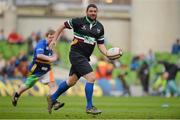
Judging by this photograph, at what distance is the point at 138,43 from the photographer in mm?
38000

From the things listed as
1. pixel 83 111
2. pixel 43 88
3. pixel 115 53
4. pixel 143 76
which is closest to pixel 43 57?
pixel 83 111

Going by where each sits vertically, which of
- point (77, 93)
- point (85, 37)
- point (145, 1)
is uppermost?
point (85, 37)

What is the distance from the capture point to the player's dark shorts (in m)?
14.7

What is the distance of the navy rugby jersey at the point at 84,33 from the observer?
48.6 ft

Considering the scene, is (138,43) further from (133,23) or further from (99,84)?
(99,84)

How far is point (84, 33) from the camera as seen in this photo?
14.8 m

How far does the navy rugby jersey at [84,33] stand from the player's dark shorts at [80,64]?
0.10 metres

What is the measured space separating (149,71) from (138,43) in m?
6.34

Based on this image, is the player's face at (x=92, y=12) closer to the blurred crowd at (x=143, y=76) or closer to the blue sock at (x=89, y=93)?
the blue sock at (x=89, y=93)

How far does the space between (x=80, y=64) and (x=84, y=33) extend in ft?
2.20

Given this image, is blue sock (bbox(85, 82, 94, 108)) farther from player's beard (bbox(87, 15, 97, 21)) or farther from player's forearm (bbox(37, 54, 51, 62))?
player's forearm (bbox(37, 54, 51, 62))

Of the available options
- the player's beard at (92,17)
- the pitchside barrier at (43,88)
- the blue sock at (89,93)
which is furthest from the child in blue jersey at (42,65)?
the pitchside barrier at (43,88)

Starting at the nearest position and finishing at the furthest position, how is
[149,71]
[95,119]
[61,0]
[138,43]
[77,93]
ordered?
[95,119]
[77,93]
[149,71]
[138,43]
[61,0]

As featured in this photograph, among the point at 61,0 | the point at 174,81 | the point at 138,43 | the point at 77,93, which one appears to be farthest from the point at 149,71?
the point at 61,0
